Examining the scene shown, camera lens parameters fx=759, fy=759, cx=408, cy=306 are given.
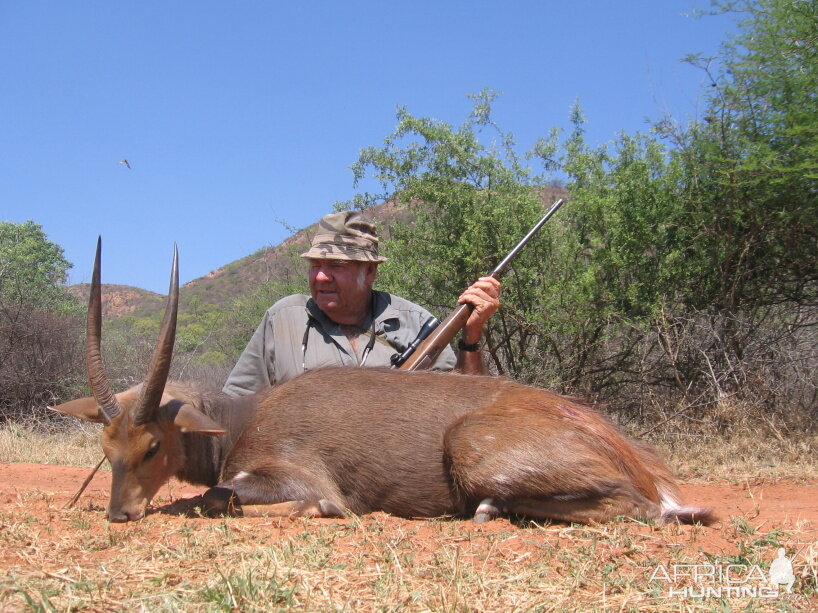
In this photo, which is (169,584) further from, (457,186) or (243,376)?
(457,186)

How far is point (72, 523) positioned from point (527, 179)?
768cm

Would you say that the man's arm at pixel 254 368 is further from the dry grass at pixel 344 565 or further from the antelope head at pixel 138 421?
the dry grass at pixel 344 565

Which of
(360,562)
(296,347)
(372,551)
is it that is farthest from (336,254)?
(360,562)

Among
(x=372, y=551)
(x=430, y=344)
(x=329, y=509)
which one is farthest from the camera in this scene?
(x=430, y=344)

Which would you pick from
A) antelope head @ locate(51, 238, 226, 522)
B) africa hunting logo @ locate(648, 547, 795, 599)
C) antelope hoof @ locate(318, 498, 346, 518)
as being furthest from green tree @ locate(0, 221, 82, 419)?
africa hunting logo @ locate(648, 547, 795, 599)

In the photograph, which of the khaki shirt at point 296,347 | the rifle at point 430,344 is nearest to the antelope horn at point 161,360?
the khaki shirt at point 296,347

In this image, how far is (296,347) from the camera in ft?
20.3

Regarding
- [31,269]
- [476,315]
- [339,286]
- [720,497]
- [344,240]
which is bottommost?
[720,497]

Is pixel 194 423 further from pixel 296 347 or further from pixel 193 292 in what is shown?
pixel 193 292

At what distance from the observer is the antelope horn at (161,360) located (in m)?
4.43

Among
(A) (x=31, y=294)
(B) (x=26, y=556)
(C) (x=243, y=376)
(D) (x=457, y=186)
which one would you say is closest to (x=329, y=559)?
(B) (x=26, y=556)

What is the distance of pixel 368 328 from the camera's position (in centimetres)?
650

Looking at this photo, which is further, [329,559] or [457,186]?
[457,186]

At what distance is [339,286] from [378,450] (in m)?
1.84
